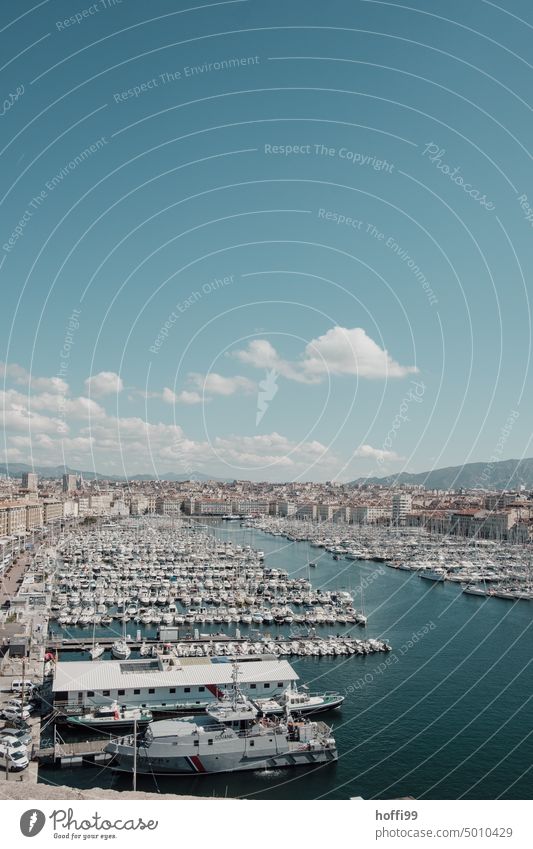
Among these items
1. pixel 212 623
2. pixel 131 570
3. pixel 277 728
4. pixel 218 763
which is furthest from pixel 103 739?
pixel 131 570

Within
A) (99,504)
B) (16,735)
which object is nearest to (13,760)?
(16,735)

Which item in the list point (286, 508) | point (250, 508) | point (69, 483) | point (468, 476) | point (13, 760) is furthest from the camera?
point (468, 476)

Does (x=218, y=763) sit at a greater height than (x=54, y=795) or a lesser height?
lesser

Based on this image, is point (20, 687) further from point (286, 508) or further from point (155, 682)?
point (286, 508)

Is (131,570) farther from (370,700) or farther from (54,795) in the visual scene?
(54,795)

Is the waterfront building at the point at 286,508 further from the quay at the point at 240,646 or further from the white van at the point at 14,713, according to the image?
the white van at the point at 14,713

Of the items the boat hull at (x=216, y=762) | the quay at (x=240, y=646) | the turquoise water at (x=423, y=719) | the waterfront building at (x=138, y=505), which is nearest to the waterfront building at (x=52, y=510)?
the waterfront building at (x=138, y=505)

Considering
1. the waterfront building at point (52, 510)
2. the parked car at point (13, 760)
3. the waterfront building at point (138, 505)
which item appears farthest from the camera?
the waterfront building at point (138, 505)
